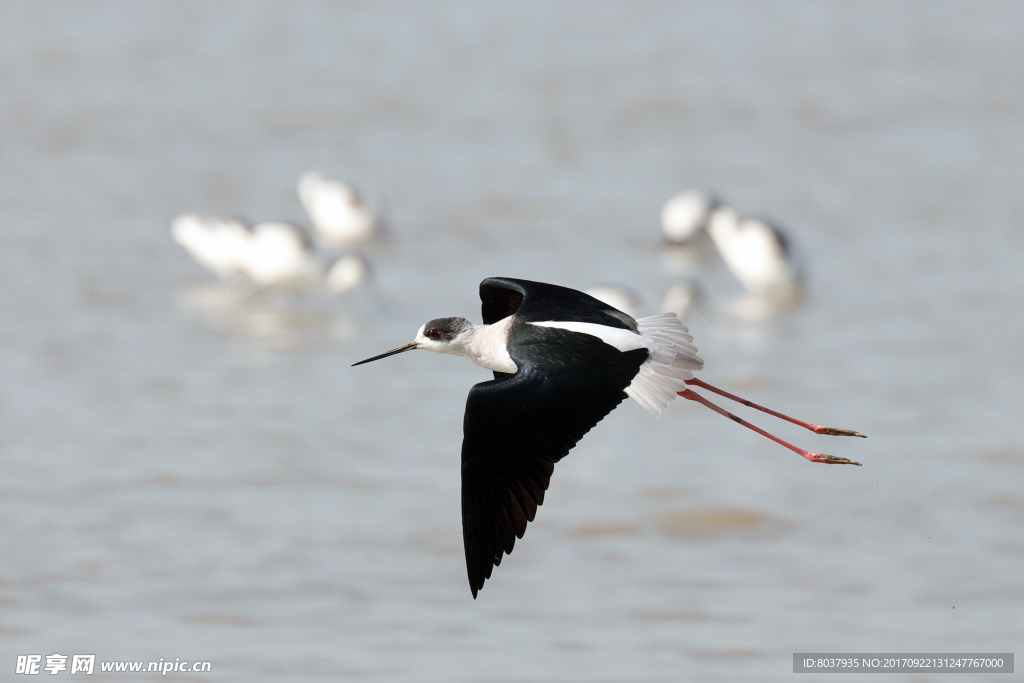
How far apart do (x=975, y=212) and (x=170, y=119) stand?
7804 millimetres

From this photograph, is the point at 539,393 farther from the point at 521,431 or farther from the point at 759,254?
the point at 759,254

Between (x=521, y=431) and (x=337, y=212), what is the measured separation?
8.21 metres

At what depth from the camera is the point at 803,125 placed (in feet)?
53.3

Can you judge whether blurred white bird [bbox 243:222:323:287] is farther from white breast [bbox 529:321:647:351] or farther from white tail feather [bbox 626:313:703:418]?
white breast [bbox 529:321:647:351]

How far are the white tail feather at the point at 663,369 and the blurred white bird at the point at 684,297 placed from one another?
17.1 feet

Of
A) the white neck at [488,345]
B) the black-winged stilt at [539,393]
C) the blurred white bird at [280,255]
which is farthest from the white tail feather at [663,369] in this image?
the blurred white bird at [280,255]

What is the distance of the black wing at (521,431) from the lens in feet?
14.5

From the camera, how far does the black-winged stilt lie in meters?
4.42

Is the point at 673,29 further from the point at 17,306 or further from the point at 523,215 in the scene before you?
the point at 17,306

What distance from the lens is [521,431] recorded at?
14.5 feet

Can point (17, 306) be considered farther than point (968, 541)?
Yes

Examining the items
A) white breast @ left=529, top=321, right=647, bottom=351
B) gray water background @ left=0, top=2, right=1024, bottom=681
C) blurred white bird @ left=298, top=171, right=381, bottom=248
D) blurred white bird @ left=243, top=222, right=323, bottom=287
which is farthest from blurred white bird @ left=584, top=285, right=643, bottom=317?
white breast @ left=529, top=321, right=647, bottom=351

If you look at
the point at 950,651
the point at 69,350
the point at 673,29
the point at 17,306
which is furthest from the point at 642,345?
the point at 673,29

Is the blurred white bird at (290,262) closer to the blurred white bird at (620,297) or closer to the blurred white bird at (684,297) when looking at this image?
the blurred white bird at (620,297)
